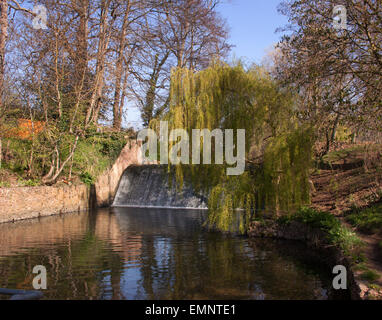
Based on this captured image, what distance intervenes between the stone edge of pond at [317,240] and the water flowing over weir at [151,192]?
7.20 metres

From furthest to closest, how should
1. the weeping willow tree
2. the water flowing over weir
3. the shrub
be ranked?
the water flowing over weir
the shrub
the weeping willow tree

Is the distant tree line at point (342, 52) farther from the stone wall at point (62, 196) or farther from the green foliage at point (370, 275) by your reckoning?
the stone wall at point (62, 196)

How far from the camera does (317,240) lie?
33.9ft

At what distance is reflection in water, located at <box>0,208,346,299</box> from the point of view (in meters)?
6.72

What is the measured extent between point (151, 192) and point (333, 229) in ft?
40.6

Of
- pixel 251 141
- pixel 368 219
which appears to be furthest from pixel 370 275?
pixel 251 141

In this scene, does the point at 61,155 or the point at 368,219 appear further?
the point at 61,155

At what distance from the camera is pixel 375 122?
9695 millimetres

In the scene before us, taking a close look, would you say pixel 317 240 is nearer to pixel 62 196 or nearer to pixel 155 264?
pixel 155 264

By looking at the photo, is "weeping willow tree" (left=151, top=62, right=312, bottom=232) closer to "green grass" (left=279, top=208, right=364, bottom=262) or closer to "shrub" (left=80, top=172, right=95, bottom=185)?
"green grass" (left=279, top=208, right=364, bottom=262)

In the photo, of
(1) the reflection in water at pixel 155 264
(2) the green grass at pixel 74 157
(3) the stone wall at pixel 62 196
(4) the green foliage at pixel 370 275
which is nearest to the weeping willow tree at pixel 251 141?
(1) the reflection in water at pixel 155 264

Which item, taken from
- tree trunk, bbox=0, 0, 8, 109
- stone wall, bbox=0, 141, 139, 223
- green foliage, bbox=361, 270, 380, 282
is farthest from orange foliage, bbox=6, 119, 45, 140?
green foliage, bbox=361, 270, 380, 282

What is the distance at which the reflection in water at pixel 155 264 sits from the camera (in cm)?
672

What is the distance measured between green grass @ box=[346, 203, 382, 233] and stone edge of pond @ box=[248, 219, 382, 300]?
1027mm
